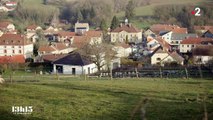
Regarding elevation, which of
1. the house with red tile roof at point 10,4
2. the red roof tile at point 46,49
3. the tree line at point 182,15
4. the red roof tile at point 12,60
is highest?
the house with red tile roof at point 10,4

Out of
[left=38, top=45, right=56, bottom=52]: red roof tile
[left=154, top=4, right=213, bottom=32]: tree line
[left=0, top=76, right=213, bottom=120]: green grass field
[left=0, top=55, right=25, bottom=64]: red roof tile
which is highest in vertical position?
[left=154, top=4, right=213, bottom=32]: tree line

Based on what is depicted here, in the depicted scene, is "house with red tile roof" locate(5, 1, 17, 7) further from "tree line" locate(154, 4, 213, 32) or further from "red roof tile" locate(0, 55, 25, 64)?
"red roof tile" locate(0, 55, 25, 64)

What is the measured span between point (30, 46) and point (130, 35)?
22404mm

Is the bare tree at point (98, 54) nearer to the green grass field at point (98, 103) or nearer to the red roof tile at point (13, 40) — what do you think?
the red roof tile at point (13, 40)

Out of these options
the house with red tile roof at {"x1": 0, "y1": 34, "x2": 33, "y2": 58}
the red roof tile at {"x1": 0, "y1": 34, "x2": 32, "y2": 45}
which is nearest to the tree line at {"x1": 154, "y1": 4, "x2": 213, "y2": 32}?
the house with red tile roof at {"x1": 0, "y1": 34, "x2": 33, "y2": 58}

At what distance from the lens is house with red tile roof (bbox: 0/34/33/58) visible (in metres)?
42.8

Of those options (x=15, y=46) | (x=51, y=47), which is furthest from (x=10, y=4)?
(x=51, y=47)

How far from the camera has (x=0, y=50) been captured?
144 feet

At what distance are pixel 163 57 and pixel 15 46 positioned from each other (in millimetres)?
18876

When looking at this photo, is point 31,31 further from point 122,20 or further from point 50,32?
point 122,20

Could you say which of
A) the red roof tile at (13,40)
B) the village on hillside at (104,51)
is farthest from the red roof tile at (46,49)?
the red roof tile at (13,40)

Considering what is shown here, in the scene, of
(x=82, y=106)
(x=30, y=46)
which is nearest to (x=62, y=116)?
(x=82, y=106)

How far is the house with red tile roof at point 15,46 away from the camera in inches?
1684

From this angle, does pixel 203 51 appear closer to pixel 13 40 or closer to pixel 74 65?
pixel 74 65
